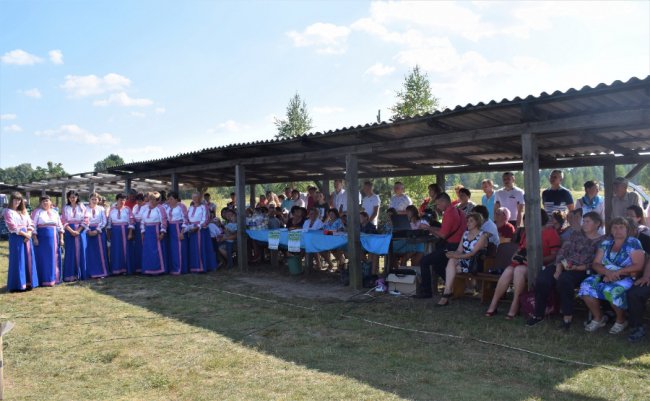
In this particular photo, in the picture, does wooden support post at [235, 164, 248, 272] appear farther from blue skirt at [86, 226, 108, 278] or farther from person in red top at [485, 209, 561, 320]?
person in red top at [485, 209, 561, 320]

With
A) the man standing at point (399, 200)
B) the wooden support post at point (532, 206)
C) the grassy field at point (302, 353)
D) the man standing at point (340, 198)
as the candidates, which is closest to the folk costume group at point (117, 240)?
the grassy field at point (302, 353)

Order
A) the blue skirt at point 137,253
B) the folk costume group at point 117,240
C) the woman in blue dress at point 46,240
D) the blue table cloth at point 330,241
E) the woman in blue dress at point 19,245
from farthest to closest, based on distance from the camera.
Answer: the blue skirt at point 137,253, the folk costume group at point 117,240, the woman in blue dress at point 46,240, the woman in blue dress at point 19,245, the blue table cloth at point 330,241

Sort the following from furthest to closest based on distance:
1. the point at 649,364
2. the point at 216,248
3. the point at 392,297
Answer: the point at 216,248
the point at 392,297
the point at 649,364

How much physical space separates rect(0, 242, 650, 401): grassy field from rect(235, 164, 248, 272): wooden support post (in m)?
3.30

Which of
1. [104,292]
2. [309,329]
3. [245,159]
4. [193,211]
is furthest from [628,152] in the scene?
[104,292]

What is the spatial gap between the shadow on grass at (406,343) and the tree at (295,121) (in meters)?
31.8

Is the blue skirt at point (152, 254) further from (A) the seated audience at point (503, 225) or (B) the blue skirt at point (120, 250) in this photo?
(A) the seated audience at point (503, 225)

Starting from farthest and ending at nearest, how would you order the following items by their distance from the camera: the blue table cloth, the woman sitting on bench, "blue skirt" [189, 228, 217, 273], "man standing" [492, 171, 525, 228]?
1. "blue skirt" [189, 228, 217, 273]
2. "man standing" [492, 171, 525, 228]
3. the blue table cloth
4. the woman sitting on bench

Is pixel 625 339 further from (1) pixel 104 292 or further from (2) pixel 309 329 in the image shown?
(1) pixel 104 292

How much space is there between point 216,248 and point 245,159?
233cm

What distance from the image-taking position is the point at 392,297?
25.5ft

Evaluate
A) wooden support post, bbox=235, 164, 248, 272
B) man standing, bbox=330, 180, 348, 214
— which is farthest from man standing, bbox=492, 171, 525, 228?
wooden support post, bbox=235, 164, 248, 272

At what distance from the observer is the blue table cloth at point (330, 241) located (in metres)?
8.27

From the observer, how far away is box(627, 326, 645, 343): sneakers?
5105 millimetres
